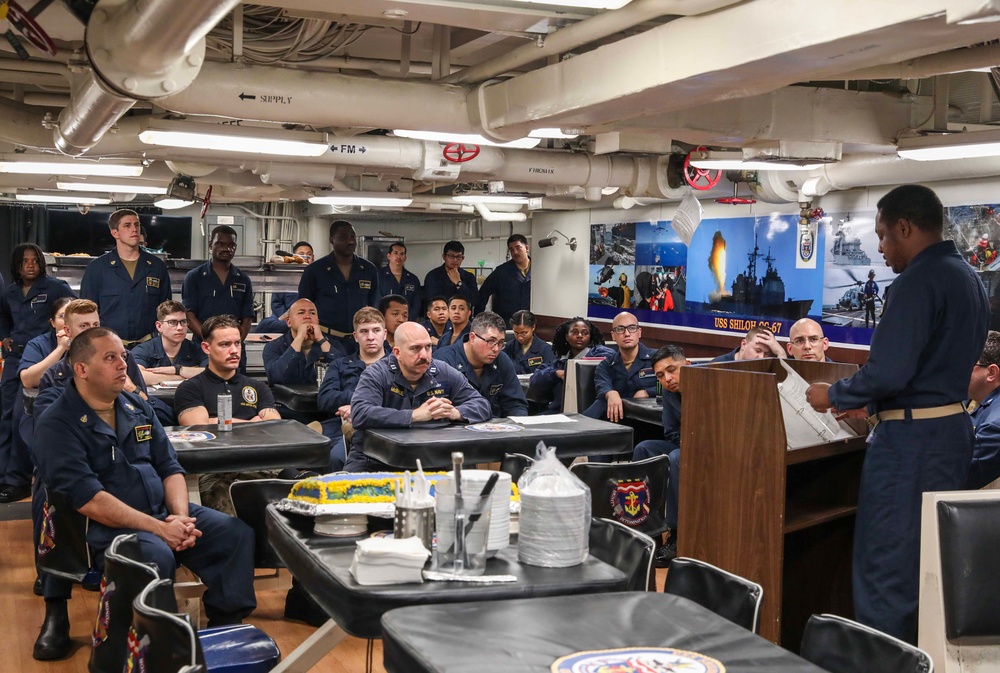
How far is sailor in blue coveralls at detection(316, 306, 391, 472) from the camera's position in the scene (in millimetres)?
6238

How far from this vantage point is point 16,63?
679cm

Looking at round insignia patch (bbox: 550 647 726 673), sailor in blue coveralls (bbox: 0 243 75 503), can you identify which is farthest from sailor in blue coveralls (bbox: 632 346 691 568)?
sailor in blue coveralls (bbox: 0 243 75 503)

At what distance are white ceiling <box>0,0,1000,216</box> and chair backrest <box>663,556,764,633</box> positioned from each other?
5.51 feet

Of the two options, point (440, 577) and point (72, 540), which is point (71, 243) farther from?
point (440, 577)

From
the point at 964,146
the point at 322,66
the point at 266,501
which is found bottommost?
the point at 266,501

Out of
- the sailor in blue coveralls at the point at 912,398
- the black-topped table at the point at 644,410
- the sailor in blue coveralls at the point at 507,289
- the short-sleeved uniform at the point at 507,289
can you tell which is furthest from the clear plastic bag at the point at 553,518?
the short-sleeved uniform at the point at 507,289

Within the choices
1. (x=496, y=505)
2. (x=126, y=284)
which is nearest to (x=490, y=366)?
(x=126, y=284)

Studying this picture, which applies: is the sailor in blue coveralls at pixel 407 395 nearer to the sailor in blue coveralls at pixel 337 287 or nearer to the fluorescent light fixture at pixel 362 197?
the sailor in blue coveralls at pixel 337 287

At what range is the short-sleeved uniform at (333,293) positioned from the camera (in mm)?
8734

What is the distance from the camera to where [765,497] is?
153 inches

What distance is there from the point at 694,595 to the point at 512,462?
1736 millimetres

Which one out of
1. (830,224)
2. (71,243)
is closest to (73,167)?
(830,224)

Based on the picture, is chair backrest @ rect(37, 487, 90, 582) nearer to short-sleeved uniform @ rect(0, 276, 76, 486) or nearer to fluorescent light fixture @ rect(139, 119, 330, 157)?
fluorescent light fixture @ rect(139, 119, 330, 157)

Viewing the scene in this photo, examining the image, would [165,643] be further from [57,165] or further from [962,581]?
[57,165]
